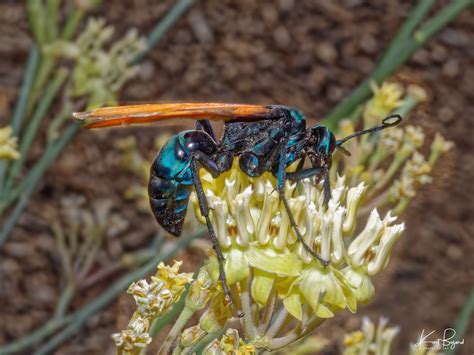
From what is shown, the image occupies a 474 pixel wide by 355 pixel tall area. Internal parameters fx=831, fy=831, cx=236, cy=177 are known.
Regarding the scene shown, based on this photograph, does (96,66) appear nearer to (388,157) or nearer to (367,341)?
(388,157)

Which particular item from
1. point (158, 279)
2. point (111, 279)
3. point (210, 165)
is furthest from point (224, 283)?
point (111, 279)

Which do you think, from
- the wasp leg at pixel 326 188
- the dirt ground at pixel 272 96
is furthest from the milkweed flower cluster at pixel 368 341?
the dirt ground at pixel 272 96

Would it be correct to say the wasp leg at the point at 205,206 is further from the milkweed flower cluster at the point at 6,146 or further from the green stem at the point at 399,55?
the green stem at the point at 399,55

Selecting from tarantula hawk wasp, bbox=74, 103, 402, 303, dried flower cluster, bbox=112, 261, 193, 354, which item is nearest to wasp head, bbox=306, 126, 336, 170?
tarantula hawk wasp, bbox=74, 103, 402, 303

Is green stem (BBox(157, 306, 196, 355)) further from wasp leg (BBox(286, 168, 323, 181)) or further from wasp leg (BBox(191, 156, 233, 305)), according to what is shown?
wasp leg (BBox(286, 168, 323, 181))

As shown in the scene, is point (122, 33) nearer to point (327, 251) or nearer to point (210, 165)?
point (210, 165)
